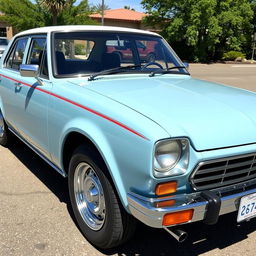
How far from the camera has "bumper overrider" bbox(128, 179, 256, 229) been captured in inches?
84.0

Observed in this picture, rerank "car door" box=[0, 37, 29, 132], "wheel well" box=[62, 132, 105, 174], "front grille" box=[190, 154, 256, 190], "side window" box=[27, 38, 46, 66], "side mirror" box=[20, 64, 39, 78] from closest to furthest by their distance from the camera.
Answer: "front grille" box=[190, 154, 256, 190] → "wheel well" box=[62, 132, 105, 174] → "side mirror" box=[20, 64, 39, 78] → "side window" box=[27, 38, 46, 66] → "car door" box=[0, 37, 29, 132]

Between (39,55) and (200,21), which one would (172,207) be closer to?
(39,55)

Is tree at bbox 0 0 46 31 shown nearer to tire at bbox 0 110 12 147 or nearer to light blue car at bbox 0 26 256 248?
tire at bbox 0 110 12 147

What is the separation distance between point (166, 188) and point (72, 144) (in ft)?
3.82

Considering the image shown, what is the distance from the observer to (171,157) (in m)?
2.18

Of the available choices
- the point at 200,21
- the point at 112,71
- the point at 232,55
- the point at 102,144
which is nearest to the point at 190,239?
the point at 102,144

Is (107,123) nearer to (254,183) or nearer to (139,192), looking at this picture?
(139,192)

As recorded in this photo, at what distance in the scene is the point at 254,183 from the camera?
8.30 feet

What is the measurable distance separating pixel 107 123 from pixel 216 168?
83 cm

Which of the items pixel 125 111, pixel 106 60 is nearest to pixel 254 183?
pixel 125 111

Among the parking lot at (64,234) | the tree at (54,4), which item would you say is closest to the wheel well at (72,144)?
the parking lot at (64,234)

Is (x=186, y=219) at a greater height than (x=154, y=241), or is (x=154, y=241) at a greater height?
(x=186, y=219)

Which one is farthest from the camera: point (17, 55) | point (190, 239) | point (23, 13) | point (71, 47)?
point (23, 13)

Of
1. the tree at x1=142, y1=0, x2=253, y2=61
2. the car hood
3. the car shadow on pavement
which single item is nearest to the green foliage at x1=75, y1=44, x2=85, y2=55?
the car hood
